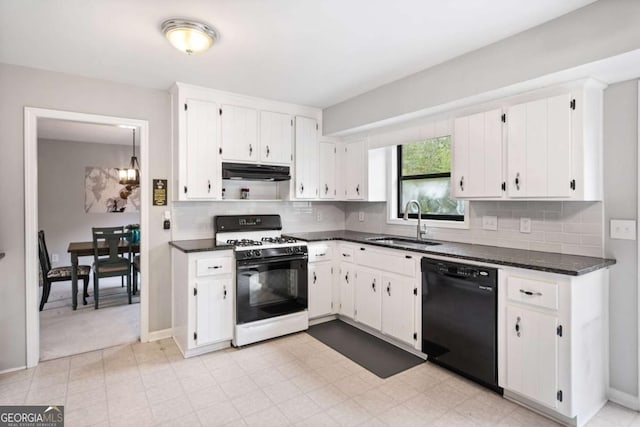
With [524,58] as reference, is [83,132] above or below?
above

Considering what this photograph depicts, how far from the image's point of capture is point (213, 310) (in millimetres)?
3094

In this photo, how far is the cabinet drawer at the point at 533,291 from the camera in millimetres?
2061

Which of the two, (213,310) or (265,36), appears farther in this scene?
(213,310)

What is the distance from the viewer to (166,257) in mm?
3471

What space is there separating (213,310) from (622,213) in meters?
3.18

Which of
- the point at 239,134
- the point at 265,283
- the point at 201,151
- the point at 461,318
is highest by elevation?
the point at 239,134

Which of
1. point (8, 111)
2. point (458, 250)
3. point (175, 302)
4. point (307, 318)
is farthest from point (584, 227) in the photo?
point (8, 111)

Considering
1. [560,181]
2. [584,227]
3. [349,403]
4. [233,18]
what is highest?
[233,18]

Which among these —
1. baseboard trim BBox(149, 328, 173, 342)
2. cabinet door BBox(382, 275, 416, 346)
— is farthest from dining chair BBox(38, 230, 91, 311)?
cabinet door BBox(382, 275, 416, 346)

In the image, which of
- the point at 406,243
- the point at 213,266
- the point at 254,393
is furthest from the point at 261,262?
the point at 406,243

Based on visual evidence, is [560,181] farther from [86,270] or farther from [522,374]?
[86,270]

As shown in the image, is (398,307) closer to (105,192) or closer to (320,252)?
(320,252)

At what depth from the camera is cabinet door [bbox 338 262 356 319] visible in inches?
144

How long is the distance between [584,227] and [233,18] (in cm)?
274
